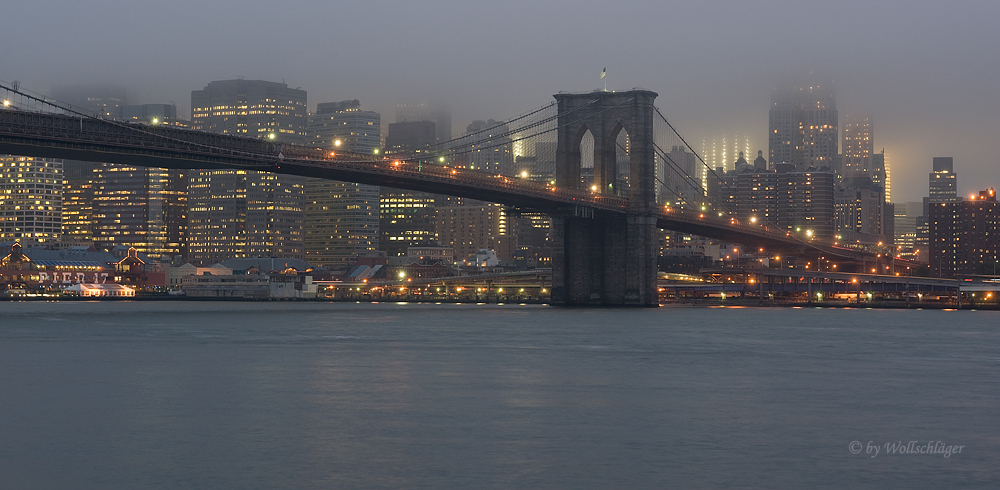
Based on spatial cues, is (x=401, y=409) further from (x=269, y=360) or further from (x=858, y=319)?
(x=858, y=319)

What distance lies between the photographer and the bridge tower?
267 ft

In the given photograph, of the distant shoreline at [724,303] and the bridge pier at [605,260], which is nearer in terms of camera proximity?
the bridge pier at [605,260]

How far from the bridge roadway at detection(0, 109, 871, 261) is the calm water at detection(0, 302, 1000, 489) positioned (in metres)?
8.77

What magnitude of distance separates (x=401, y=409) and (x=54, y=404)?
319 inches

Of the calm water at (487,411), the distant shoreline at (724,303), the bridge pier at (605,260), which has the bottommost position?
the calm water at (487,411)

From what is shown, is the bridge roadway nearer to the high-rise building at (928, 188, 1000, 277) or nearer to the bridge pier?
the bridge pier

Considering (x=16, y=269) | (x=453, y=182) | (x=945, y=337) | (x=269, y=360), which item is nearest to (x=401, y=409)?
(x=269, y=360)

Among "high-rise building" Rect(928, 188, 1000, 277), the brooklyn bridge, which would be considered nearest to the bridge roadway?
the brooklyn bridge

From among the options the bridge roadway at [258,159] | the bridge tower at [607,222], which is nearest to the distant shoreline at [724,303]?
the bridge tower at [607,222]

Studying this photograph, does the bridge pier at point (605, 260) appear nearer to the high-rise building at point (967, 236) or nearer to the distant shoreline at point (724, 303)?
the distant shoreline at point (724, 303)

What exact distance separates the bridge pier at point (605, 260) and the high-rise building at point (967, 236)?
10418 cm

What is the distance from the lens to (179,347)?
44062 mm

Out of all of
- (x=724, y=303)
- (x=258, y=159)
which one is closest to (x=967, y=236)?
(x=724, y=303)

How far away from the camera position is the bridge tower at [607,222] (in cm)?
8138
